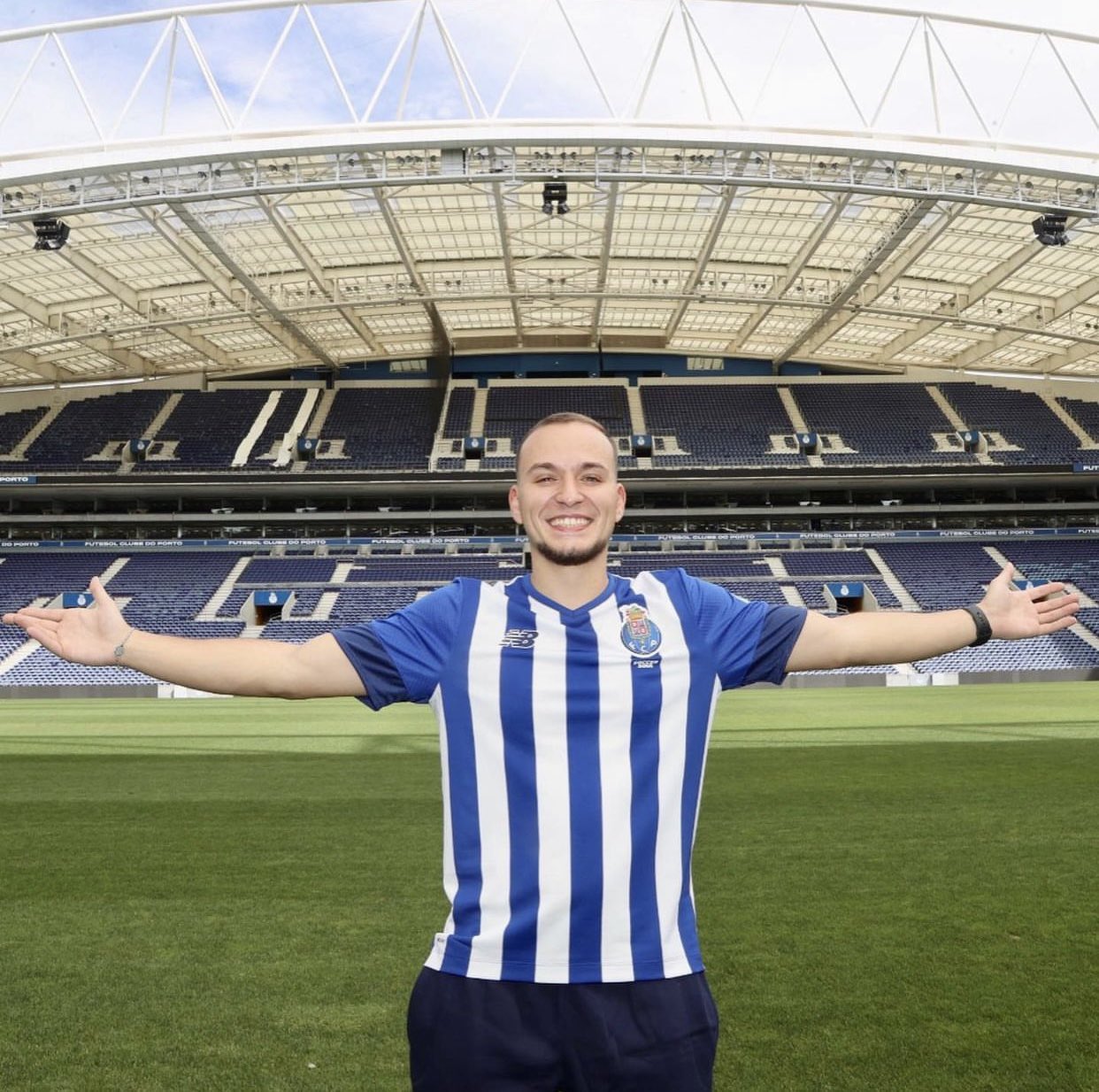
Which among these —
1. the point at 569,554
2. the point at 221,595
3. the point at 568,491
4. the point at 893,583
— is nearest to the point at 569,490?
the point at 568,491

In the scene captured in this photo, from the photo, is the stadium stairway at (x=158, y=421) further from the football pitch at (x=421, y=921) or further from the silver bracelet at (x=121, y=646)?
the silver bracelet at (x=121, y=646)

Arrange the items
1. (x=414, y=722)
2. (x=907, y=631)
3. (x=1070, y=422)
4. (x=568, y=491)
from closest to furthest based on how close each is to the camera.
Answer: (x=568, y=491) < (x=907, y=631) < (x=414, y=722) < (x=1070, y=422)

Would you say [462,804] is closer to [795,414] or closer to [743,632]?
[743,632]

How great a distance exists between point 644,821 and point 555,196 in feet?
84.7

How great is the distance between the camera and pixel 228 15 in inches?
930

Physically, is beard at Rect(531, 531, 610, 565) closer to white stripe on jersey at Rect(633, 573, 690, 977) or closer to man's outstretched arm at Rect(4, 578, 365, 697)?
white stripe on jersey at Rect(633, 573, 690, 977)

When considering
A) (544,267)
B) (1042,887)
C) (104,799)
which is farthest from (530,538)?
(544,267)

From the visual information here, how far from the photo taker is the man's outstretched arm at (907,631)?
2.76 metres

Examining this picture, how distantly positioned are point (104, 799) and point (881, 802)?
8622 mm

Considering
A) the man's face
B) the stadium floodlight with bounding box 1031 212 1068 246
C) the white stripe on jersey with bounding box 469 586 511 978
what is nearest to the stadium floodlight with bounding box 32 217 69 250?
the stadium floodlight with bounding box 1031 212 1068 246

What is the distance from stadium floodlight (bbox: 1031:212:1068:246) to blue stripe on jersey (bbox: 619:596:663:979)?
95.5ft

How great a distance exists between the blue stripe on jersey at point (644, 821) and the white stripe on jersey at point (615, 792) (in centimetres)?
1

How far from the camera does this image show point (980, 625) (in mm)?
2859

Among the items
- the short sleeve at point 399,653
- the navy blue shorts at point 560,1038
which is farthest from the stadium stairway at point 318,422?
the navy blue shorts at point 560,1038
